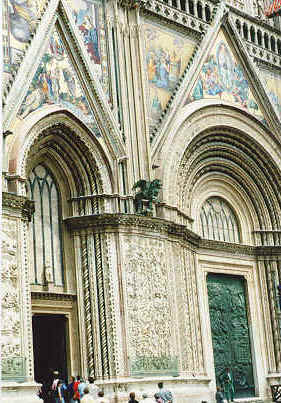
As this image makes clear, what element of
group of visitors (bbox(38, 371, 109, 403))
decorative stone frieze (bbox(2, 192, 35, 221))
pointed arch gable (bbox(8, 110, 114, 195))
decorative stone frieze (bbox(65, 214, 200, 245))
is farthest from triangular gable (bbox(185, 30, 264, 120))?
group of visitors (bbox(38, 371, 109, 403))

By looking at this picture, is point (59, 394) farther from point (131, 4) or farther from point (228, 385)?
point (131, 4)

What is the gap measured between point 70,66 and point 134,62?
266cm

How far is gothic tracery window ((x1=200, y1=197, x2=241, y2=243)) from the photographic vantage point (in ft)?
84.2

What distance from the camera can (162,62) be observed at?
23.3 meters

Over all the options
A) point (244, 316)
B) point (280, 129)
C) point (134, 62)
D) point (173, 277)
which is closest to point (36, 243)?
point (173, 277)

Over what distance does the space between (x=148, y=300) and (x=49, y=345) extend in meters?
2.90

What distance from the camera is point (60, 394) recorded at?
643 inches

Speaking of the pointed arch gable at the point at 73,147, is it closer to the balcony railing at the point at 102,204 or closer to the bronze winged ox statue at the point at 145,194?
the balcony railing at the point at 102,204

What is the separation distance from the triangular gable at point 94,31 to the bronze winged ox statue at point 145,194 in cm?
279

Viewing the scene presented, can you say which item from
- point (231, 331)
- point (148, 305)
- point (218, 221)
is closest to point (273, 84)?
point (218, 221)

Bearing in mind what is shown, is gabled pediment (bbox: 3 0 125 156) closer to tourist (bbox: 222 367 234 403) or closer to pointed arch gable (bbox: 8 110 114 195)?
pointed arch gable (bbox: 8 110 114 195)

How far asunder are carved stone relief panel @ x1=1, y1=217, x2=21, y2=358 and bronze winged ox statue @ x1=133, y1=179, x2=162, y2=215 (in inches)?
174

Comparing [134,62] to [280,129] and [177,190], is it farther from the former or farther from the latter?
[280,129]

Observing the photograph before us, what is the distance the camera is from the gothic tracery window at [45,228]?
19.3 meters
